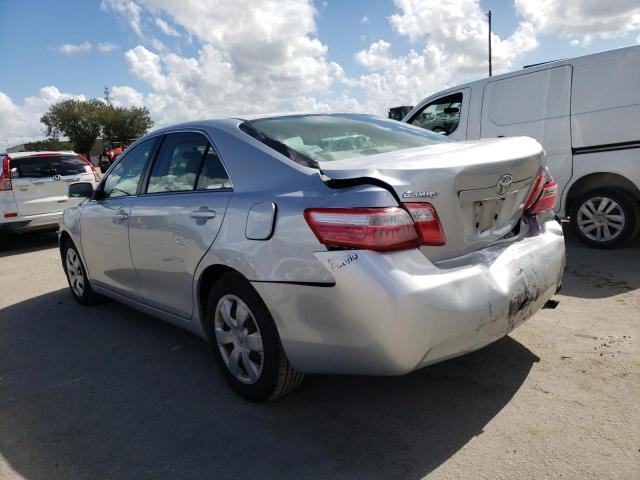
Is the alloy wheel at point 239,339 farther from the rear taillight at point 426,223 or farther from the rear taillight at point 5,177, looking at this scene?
the rear taillight at point 5,177

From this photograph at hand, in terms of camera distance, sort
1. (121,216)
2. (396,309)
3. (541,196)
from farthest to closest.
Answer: (121,216) → (541,196) → (396,309)

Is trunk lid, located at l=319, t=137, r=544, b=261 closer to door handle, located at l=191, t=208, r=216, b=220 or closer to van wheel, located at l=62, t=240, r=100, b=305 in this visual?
door handle, located at l=191, t=208, r=216, b=220

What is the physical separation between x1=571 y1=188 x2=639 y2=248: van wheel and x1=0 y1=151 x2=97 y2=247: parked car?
25.4 ft

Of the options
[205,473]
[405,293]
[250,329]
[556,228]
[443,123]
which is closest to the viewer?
[405,293]

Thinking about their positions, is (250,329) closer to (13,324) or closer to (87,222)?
(87,222)

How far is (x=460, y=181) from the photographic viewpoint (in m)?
2.39

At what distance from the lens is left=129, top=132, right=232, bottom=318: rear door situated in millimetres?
2939

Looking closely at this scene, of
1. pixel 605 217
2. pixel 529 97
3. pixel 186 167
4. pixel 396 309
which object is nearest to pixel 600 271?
pixel 605 217

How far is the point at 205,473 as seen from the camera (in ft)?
7.63

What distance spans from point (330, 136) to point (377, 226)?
1041 millimetres

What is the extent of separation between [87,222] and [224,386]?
7.02 feet

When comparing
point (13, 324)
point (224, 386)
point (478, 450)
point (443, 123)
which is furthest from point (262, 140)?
point (443, 123)

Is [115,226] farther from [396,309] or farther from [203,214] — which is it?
[396,309]

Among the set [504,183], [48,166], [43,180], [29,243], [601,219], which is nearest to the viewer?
[504,183]
